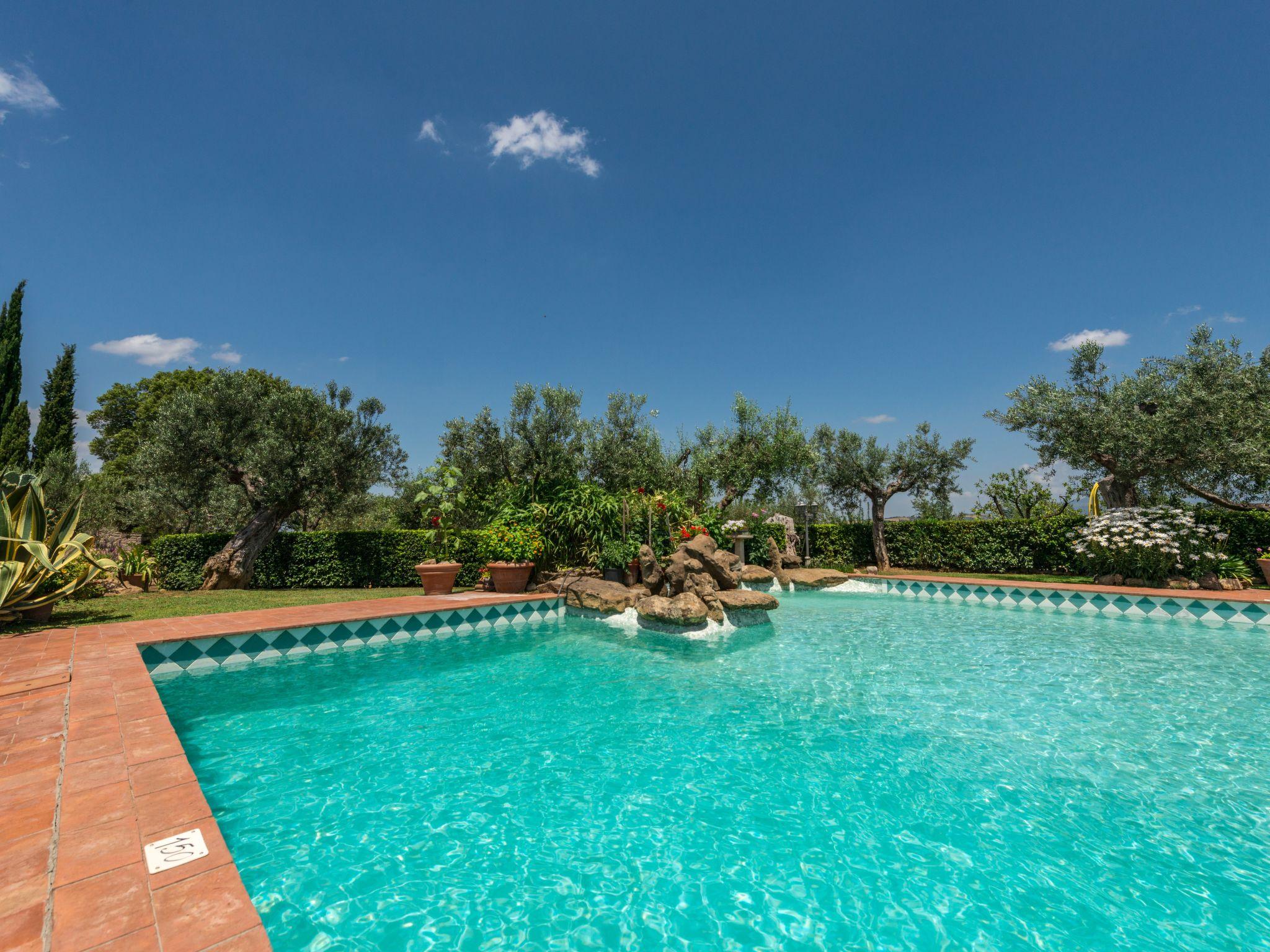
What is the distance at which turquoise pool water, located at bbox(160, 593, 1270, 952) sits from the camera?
2.66 metres

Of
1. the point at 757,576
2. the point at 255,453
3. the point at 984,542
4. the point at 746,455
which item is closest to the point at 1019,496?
the point at 984,542

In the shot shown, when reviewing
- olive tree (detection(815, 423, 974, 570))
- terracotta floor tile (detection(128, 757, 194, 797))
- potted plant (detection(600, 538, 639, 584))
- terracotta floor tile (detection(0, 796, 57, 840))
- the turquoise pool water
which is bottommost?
the turquoise pool water

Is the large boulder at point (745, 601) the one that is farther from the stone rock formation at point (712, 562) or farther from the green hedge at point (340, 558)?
the green hedge at point (340, 558)

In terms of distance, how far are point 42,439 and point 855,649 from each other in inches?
1257

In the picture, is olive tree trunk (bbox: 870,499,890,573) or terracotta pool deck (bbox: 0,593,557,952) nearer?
terracotta pool deck (bbox: 0,593,557,952)

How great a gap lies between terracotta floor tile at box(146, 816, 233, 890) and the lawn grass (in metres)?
7.66

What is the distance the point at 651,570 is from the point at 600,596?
1763mm

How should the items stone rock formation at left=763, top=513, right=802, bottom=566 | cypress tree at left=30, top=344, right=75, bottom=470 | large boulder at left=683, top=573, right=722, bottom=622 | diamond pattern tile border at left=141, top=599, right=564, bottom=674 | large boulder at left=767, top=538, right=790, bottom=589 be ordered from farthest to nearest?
cypress tree at left=30, top=344, right=75, bottom=470 → stone rock formation at left=763, top=513, right=802, bottom=566 → large boulder at left=767, top=538, right=790, bottom=589 → large boulder at left=683, top=573, right=722, bottom=622 → diamond pattern tile border at left=141, top=599, right=564, bottom=674

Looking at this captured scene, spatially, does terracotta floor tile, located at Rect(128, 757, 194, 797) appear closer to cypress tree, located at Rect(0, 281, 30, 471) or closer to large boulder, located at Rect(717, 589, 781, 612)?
large boulder, located at Rect(717, 589, 781, 612)

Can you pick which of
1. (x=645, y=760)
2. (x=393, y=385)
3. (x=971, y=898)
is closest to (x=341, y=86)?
(x=393, y=385)

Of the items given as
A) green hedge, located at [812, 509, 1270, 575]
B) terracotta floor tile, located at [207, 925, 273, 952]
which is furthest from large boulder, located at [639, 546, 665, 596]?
green hedge, located at [812, 509, 1270, 575]

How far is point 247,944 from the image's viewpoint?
1.71 m

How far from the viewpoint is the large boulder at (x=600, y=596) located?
11.1 meters

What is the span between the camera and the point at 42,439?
22.2 meters
